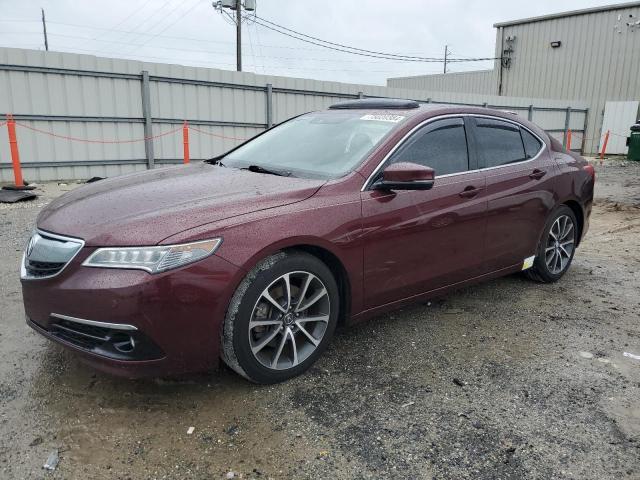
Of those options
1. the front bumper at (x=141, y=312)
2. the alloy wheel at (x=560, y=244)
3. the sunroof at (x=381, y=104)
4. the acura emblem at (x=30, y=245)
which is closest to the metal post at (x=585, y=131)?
the alloy wheel at (x=560, y=244)

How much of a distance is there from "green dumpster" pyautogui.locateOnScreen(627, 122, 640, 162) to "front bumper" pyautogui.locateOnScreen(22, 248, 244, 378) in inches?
784

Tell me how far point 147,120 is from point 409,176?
10030 millimetres

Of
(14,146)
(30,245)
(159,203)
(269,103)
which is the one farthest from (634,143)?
(30,245)

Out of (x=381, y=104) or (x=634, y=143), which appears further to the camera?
(x=634, y=143)

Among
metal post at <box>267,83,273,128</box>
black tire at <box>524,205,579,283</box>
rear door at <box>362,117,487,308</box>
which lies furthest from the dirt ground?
metal post at <box>267,83,273,128</box>

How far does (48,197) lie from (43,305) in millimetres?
7054

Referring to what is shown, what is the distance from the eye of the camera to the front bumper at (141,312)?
2.31m

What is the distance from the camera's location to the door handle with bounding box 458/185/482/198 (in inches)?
142

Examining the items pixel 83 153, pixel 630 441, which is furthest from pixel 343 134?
pixel 83 153

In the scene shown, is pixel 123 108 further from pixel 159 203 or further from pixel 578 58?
pixel 578 58

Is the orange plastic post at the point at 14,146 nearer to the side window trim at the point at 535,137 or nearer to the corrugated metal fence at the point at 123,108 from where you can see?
the corrugated metal fence at the point at 123,108

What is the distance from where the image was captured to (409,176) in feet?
9.85

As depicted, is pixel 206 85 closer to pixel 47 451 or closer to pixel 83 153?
pixel 83 153

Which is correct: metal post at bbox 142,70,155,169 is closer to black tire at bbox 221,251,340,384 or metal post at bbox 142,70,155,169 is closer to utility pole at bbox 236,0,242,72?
black tire at bbox 221,251,340,384
